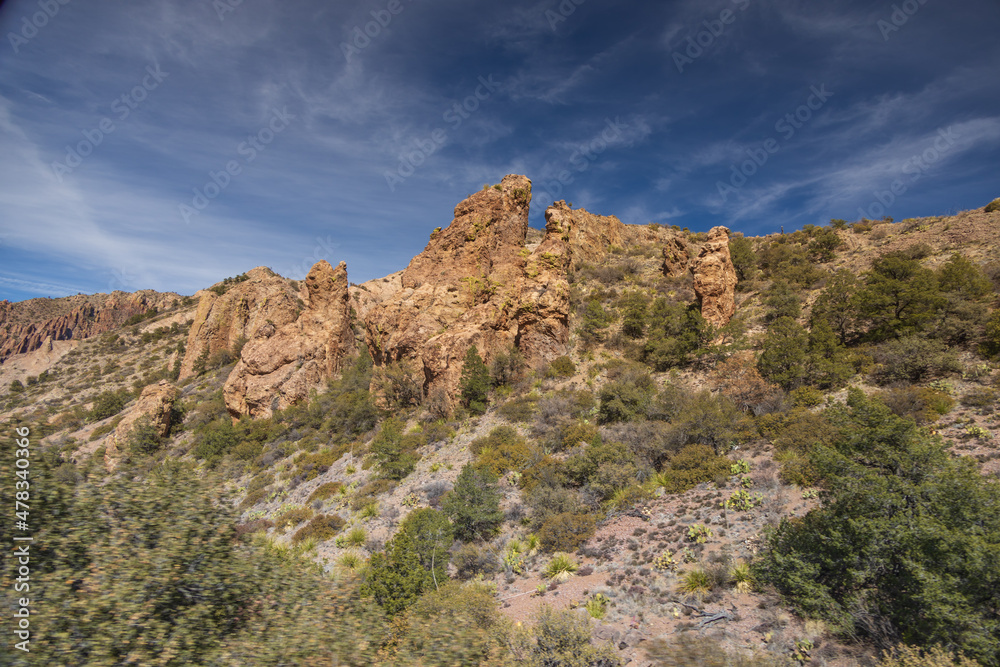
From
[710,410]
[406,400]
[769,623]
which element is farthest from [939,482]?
[406,400]

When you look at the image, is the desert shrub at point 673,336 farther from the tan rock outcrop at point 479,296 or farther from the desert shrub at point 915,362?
the desert shrub at point 915,362

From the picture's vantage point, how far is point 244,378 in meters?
25.8

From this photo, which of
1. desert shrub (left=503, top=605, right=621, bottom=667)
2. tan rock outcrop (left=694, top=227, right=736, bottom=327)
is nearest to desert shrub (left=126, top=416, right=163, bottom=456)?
Result: desert shrub (left=503, top=605, right=621, bottom=667)

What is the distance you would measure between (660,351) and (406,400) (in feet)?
47.0

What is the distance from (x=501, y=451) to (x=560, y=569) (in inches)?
231

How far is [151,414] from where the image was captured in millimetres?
24984

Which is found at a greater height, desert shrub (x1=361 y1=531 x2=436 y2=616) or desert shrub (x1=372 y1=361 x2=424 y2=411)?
desert shrub (x1=372 y1=361 x2=424 y2=411)

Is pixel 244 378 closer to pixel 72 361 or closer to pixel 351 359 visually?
pixel 351 359

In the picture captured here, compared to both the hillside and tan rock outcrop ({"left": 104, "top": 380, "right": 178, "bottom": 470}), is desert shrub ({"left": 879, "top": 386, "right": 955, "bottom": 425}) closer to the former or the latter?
the hillside

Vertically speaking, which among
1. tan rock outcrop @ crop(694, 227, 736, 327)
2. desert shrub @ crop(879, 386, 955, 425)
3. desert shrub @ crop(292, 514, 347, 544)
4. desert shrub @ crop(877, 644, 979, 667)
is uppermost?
tan rock outcrop @ crop(694, 227, 736, 327)

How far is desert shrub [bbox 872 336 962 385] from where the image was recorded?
1159 centimetres

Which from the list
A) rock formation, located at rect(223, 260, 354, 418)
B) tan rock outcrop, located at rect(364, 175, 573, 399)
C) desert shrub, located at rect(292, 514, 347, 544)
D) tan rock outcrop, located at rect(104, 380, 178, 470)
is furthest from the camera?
rock formation, located at rect(223, 260, 354, 418)

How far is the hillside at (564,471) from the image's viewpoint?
510cm

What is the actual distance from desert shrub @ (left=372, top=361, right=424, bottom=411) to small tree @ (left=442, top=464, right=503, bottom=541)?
32.0 ft
